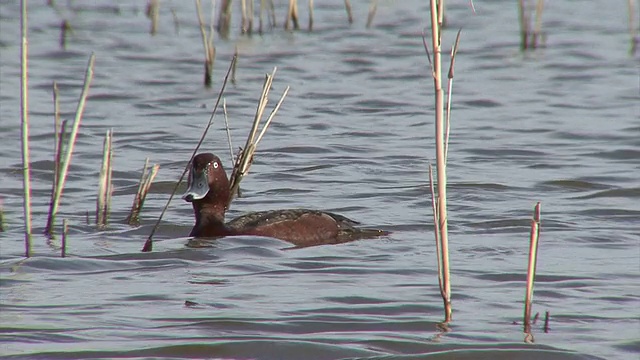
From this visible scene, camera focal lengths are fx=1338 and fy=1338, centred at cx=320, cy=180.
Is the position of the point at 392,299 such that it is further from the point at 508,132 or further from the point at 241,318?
the point at 508,132

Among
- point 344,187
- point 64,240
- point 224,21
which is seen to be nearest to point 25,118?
point 64,240

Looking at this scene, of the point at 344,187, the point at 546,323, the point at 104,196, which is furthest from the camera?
the point at 344,187

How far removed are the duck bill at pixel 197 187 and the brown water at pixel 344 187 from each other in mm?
337

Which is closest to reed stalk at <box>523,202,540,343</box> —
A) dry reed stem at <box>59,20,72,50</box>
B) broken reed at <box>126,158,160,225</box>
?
broken reed at <box>126,158,160,225</box>

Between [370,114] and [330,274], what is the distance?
6.28m

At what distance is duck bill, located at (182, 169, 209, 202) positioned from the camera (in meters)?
8.83

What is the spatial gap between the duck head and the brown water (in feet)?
1.14

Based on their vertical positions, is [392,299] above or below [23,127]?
below

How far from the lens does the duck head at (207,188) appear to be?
29.0 feet

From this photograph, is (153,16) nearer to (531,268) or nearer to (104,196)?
(104,196)

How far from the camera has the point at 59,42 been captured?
17312mm

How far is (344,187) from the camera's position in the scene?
34.9 feet

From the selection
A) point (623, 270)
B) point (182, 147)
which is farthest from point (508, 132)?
point (623, 270)

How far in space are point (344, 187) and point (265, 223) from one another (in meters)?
2.21
